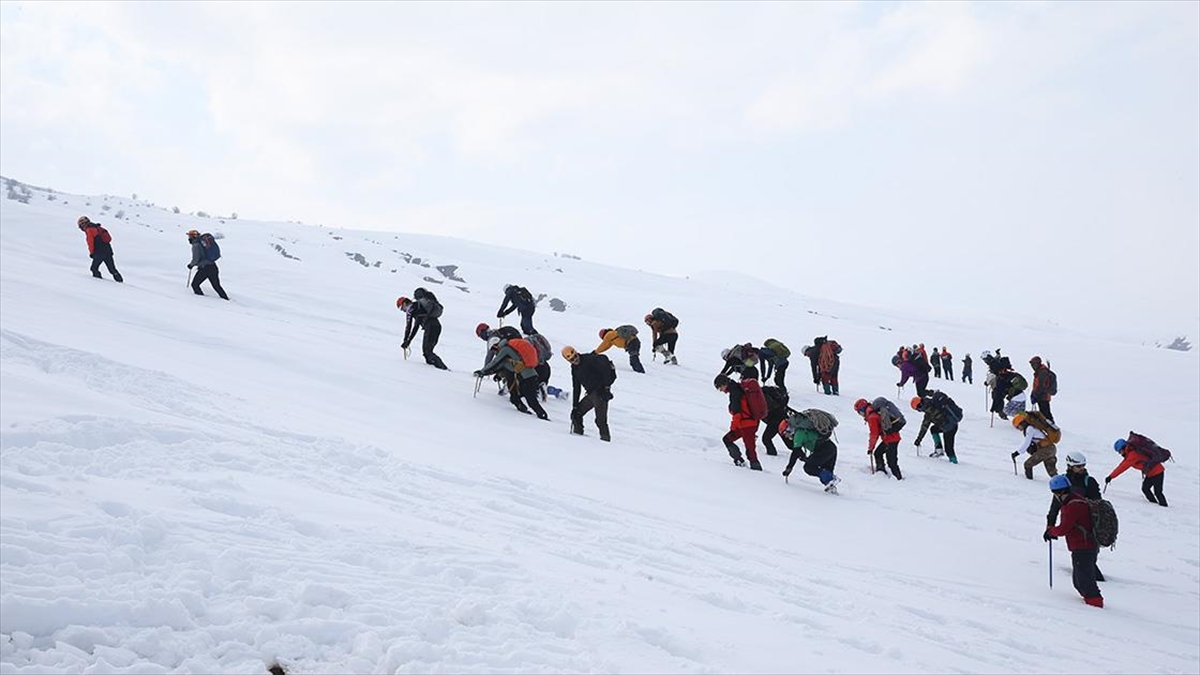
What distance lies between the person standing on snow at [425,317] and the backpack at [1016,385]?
43.6 ft

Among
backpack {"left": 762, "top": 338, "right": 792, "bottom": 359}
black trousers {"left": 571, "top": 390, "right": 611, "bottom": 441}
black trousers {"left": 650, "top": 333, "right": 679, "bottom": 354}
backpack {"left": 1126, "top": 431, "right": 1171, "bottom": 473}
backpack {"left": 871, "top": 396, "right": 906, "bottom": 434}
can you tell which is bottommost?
black trousers {"left": 571, "top": 390, "right": 611, "bottom": 441}

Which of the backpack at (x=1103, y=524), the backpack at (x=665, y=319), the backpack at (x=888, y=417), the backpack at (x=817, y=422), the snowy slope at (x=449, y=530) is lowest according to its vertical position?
the snowy slope at (x=449, y=530)

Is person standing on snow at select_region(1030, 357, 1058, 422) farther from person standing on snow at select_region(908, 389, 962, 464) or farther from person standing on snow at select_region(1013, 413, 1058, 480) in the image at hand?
person standing on snow at select_region(908, 389, 962, 464)

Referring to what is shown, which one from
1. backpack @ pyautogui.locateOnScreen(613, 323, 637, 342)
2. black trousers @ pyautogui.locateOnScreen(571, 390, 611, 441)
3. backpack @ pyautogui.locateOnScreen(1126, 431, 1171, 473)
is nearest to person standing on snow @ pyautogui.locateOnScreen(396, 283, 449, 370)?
black trousers @ pyautogui.locateOnScreen(571, 390, 611, 441)

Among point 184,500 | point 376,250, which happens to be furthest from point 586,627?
point 376,250

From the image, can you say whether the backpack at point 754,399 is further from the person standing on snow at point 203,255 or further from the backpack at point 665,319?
the person standing on snow at point 203,255

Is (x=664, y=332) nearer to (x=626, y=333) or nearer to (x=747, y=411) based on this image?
(x=626, y=333)

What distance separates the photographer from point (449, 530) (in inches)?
222

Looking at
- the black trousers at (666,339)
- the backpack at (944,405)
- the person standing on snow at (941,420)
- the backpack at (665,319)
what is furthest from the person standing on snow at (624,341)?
the backpack at (944,405)

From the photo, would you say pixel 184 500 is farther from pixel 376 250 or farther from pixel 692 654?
pixel 376 250

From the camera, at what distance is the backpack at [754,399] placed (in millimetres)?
11148

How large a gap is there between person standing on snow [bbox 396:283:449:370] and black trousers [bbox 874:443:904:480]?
8202mm

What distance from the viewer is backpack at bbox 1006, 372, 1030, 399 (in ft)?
56.2

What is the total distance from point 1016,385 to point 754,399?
379 inches
